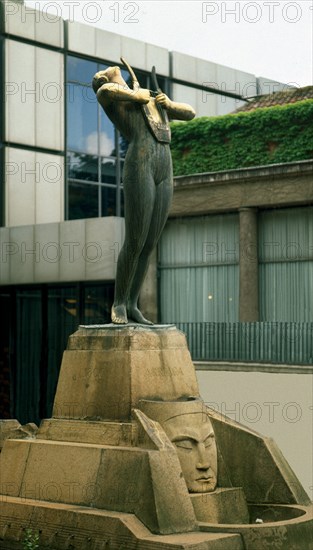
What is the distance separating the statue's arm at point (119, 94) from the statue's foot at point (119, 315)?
2523mm

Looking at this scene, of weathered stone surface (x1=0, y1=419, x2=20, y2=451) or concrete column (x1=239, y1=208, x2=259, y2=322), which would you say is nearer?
weathered stone surface (x1=0, y1=419, x2=20, y2=451)

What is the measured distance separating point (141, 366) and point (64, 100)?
22.0 m

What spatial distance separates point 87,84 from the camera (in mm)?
33312

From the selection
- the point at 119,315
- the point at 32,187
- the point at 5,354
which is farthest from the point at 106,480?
the point at 32,187

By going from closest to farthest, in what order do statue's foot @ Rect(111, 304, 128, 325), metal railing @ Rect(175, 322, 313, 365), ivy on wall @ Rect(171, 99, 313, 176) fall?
1. statue's foot @ Rect(111, 304, 128, 325)
2. metal railing @ Rect(175, 322, 313, 365)
3. ivy on wall @ Rect(171, 99, 313, 176)

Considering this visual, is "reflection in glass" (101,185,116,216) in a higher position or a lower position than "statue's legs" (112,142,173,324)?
higher

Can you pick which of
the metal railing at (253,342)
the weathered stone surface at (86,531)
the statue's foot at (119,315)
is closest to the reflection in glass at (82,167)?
the metal railing at (253,342)

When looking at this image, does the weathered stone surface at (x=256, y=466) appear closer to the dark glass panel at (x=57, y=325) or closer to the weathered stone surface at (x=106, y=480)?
the weathered stone surface at (x=106, y=480)

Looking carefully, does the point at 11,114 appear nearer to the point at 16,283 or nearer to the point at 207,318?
the point at 16,283

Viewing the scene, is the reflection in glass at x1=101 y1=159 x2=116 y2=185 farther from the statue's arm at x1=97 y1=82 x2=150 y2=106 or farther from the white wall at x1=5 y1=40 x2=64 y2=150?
the statue's arm at x1=97 y1=82 x2=150 y2=106

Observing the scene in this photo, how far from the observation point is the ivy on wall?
2481 centimetres

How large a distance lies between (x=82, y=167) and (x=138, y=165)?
21207 mm

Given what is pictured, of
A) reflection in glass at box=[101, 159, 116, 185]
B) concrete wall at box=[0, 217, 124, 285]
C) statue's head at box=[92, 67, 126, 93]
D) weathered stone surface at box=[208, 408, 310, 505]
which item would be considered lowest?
weathered stone surface at box=[208, 408, 310, 505]

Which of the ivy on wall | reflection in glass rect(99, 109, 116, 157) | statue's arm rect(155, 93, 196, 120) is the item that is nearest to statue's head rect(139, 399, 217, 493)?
statue's arm rect(155, 93, 196, 120)
